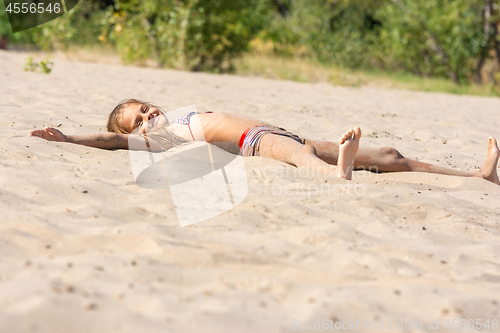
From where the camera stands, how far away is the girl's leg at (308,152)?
2.67 meters

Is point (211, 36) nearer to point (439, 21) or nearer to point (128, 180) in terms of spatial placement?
point (439, 21)

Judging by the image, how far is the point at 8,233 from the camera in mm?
1890

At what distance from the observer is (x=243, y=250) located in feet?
6.31

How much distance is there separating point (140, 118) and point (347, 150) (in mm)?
1554

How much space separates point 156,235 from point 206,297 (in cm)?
48

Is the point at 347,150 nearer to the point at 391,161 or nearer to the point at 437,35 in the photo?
the point at 391,161

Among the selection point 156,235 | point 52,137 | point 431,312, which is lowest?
point 431,312

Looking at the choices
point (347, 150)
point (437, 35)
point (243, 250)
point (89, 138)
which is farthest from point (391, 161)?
point (437, 35)

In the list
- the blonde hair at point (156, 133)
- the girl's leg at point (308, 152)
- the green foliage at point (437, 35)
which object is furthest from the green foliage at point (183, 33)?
the girl's leg at point (308, 152)

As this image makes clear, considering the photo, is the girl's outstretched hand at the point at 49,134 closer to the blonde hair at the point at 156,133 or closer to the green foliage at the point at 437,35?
the blonde hair at the point at 156,133

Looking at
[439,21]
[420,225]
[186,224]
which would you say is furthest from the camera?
[439,21]

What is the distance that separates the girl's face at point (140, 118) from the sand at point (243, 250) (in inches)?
14.2

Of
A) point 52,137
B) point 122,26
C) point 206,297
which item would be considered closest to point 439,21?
point 122,26

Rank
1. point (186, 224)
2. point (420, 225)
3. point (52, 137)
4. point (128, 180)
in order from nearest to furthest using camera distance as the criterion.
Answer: point (186, 224)
point (420, 225)
point (128, 180)
point (52, 137)
